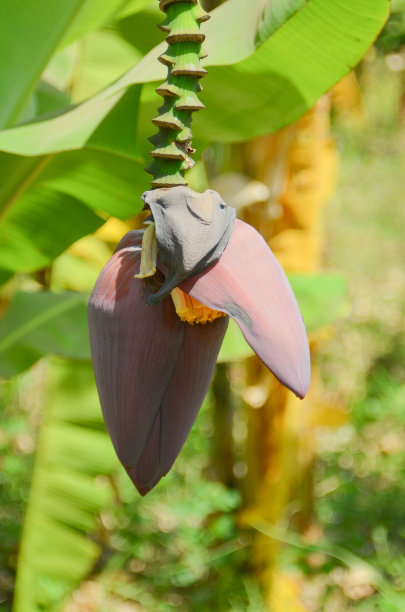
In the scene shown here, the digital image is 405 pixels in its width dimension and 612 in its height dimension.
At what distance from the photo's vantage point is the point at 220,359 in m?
0.86

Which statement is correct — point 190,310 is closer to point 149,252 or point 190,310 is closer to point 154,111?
A: point 149,252

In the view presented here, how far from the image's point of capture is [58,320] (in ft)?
2.67

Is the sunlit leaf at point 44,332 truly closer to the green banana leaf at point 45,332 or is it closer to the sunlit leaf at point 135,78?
the green banana leaf at point 45,332

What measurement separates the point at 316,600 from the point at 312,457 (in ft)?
0.93

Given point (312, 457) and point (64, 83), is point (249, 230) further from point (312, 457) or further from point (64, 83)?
point (312, 457)

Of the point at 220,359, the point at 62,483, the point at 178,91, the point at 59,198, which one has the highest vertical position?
the point at 178,91

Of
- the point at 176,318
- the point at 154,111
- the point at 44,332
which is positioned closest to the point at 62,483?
the point at 44,332

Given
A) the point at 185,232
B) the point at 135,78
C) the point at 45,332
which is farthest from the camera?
the point at 45,332

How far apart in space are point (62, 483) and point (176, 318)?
797 millimetres

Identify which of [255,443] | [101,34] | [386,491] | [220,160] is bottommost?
[386,491]

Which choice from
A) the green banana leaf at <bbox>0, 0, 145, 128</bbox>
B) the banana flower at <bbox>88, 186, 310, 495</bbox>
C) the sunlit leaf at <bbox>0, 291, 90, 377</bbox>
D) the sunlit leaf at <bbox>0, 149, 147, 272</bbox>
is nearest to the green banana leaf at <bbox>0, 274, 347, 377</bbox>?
the sunlit leaf at <bbox>0, 291, 90, 377</bbox>

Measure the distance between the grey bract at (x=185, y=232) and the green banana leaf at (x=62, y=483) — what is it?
0.75 m

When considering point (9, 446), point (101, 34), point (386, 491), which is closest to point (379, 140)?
point (386, 491)

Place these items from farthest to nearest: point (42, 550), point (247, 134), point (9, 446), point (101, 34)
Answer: point (9, 446) → point (42, 550) → point (101, 34) → point (247, 134)
